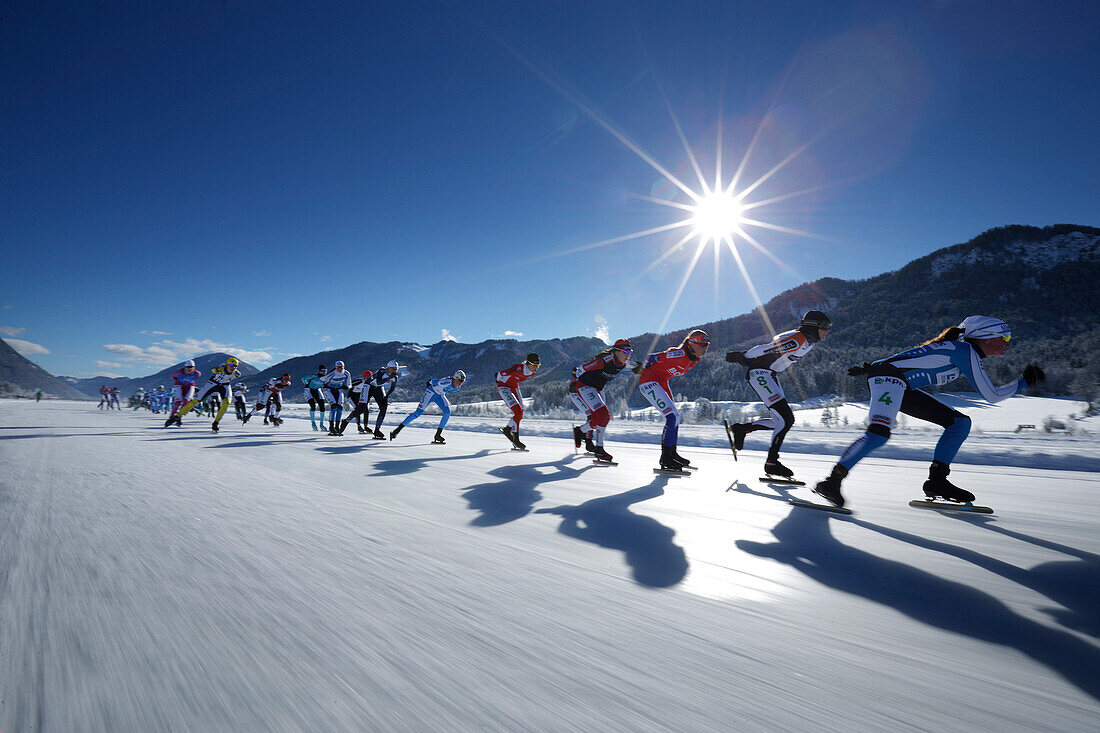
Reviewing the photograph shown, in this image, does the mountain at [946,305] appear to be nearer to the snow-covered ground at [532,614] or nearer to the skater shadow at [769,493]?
the skater shadow at [769,493]

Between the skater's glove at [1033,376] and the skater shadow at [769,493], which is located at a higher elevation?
the skater's glove at [1033,376]

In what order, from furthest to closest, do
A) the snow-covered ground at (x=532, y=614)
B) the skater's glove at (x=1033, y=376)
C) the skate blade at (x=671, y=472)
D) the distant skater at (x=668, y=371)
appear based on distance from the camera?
the distant skater at (x=668, y=371), the skate blade at (x=671, y=472), the skater's glove at (x=1033, y=376), the snow-covered ground at (x=532, y=614)

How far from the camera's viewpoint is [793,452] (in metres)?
8.26

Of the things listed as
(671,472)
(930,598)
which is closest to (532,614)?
(930,598)

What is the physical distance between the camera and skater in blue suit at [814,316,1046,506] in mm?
3666

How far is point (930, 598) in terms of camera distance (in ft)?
6.05

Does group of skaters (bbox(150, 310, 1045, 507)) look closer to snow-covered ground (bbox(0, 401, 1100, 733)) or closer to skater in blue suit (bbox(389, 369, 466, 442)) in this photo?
skater in blue suit (bbox(389, 369, 466, 442))

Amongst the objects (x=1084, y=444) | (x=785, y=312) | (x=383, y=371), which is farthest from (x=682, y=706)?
(x=785, y=312)

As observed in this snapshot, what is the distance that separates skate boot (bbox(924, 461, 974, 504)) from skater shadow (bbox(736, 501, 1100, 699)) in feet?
5.45

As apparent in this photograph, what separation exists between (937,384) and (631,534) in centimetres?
339

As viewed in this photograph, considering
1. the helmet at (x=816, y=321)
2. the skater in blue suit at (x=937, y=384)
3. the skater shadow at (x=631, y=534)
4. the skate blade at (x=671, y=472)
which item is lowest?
the skater shadow at (x=631, y=534)

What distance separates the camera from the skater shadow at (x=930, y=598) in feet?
4.60

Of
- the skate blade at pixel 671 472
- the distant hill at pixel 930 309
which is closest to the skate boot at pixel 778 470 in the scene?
the skate blade at pixel 671 472

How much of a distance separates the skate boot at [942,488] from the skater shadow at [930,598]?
1661mm
